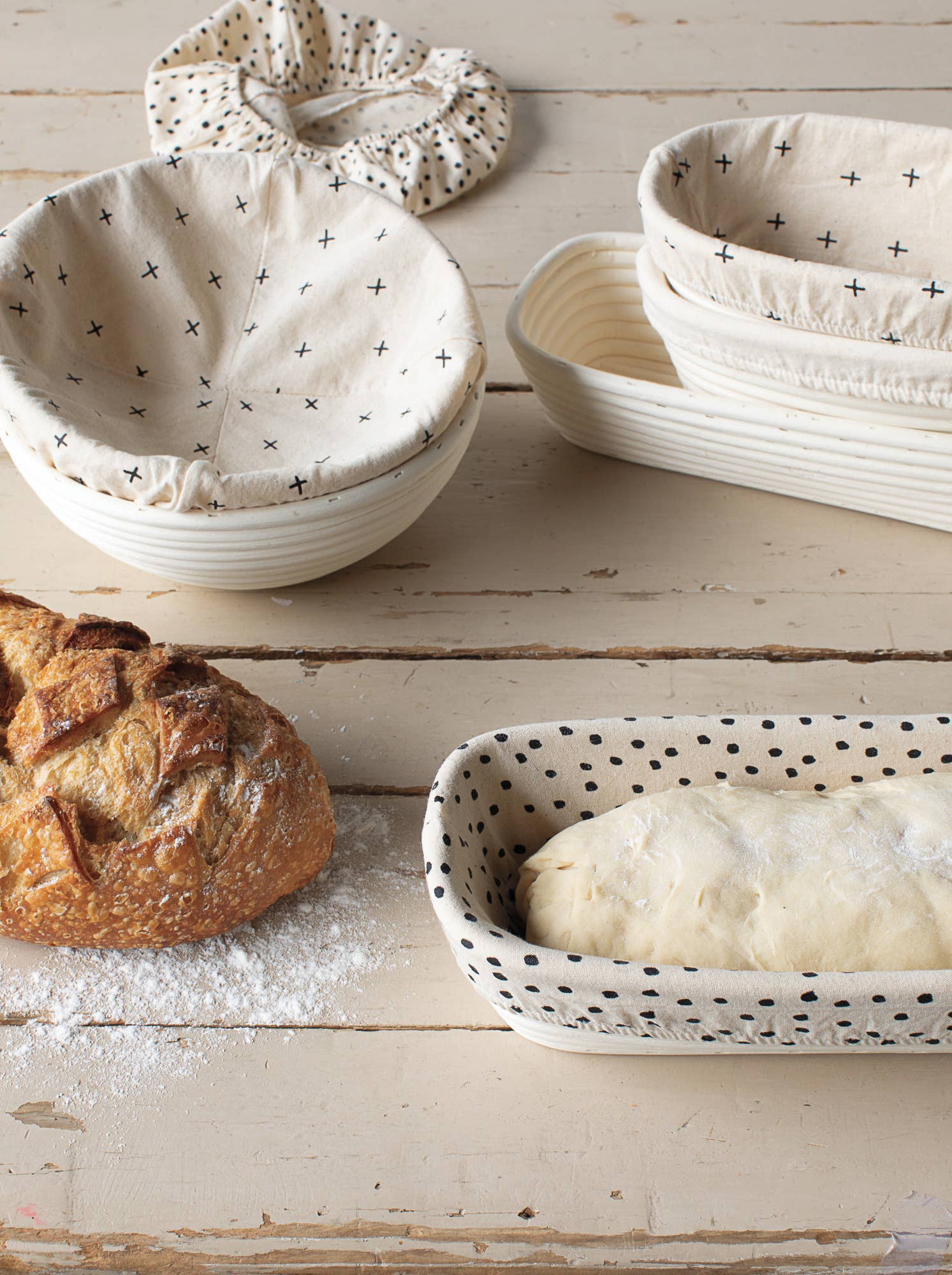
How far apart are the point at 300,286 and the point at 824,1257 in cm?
93

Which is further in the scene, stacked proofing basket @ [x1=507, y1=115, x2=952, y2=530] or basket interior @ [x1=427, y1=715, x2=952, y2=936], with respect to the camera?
stacked proofing basket @ [x1=507, y1=115, x2=952, y2=530]

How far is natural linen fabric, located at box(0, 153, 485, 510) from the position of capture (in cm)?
Answer: 101


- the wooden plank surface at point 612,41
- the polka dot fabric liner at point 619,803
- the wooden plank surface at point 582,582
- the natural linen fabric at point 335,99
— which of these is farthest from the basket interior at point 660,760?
the wooden plank surface at point 612,41

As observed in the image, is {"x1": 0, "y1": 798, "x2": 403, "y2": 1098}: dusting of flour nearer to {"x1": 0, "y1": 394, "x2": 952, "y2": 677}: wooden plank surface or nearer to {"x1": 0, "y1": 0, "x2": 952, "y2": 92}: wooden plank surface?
{"x1": 0, "y1": 394, "x2": 952, "y2": 677}: wooden plank surface

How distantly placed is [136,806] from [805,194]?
0.92m

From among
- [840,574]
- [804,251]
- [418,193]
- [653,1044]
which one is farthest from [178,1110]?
[418,193]

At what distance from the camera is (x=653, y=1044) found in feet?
2.19

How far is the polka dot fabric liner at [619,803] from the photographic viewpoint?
23.5 inches

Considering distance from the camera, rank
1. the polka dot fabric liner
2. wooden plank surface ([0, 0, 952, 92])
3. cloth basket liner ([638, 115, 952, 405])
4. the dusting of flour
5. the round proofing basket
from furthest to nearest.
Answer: wooden plank surface ([0, 0, 952, 92]), cloth basket liner ([638, 115, 952, 405]), the round proofing basket, the dusting of flour, the polka dot fabric liner

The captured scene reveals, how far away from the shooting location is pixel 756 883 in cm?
67

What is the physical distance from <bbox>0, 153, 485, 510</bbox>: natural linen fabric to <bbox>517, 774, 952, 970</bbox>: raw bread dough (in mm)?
412

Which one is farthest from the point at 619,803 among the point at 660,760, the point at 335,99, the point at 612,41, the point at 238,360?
the point at 612,41

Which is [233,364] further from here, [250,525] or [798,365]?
[798,365]

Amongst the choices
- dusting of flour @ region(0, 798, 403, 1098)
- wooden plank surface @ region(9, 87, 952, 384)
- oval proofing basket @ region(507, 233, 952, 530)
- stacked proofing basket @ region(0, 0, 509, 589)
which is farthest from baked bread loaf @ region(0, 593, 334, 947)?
wooden plank surface @ region(9, 87, 952, 384)
